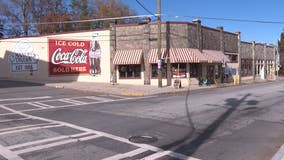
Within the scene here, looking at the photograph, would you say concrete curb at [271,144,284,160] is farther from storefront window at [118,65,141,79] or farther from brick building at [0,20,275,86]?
storefront window at [118,65,141,79]

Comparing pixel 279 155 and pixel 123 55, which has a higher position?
pixel 123 55

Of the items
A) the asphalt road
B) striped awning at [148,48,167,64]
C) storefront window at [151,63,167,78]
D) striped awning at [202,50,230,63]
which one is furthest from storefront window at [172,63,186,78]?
the asphalt road

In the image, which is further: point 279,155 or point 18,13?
point 18,13

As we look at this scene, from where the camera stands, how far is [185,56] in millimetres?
32844

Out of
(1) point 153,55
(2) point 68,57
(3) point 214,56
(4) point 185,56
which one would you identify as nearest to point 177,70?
(4) point 185,56

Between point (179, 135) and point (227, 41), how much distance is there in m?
34.9

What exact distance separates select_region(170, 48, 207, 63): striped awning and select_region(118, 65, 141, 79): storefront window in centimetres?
349

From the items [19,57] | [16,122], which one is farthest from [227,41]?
[16,122]

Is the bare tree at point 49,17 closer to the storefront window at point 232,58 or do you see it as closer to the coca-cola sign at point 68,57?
the coca-cola sign at point 68,57

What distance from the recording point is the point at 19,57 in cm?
3900

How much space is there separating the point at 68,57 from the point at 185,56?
11.9 metres

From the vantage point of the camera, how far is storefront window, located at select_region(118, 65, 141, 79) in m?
34.5

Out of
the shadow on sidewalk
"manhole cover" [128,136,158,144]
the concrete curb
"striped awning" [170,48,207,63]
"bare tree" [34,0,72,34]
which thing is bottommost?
the concrete curb

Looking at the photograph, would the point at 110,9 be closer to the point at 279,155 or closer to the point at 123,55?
the point at 123,55
